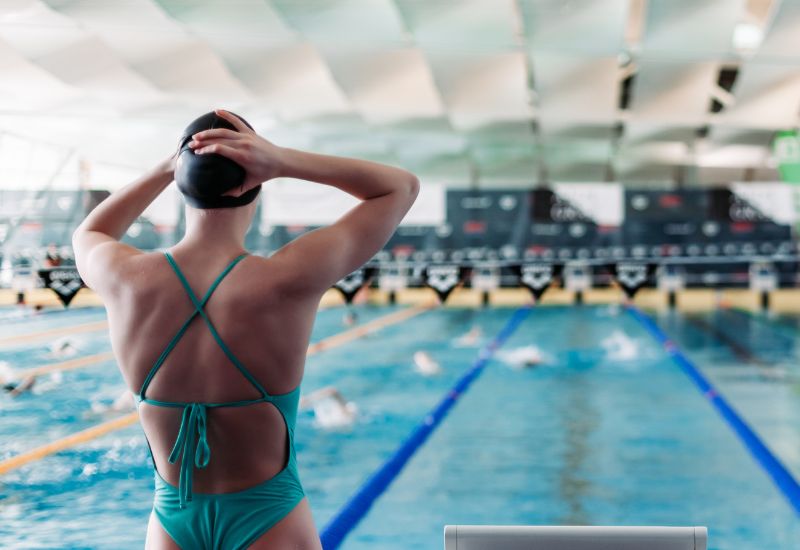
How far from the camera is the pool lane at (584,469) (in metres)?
4.04

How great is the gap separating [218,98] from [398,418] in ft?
13.2

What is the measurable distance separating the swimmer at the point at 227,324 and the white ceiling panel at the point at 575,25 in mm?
6264

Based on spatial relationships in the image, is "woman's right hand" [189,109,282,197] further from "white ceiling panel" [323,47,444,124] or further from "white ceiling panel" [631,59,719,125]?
"white ceiling panel" [631,59,719,125]

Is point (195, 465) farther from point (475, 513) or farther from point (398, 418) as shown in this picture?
point (398, 418)

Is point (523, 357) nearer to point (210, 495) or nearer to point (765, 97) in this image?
point (765, 97)

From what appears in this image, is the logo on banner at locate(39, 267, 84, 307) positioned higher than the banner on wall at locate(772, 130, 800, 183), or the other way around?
the banner on wall at locate(772, 130, 800, 183)

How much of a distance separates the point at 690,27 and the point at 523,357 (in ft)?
12.0

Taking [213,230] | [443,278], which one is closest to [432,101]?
[443,278]

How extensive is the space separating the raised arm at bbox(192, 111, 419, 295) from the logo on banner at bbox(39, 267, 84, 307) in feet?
9.39

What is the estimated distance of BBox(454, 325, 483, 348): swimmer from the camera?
10.5 meters

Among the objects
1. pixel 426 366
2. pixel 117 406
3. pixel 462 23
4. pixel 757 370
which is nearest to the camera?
pixel 117 406

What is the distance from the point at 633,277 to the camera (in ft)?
18.2

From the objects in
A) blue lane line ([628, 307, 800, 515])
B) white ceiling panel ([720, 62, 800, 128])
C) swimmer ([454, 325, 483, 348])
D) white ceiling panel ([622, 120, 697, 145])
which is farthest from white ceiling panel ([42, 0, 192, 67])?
white ceiling panel ([622, 120, 697, 145])

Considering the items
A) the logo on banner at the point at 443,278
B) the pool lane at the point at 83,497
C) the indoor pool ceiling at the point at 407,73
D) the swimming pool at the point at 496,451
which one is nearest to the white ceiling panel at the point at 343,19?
the indoor pool ceiling at the point at 407,73
